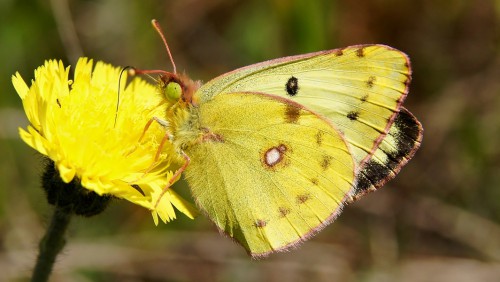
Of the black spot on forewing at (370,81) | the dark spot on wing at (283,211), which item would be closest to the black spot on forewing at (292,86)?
the black spot on forewing at (370,81)

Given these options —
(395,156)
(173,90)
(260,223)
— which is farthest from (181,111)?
(395,156)

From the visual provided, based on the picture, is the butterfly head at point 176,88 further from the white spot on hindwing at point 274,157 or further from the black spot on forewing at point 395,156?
the black spot on forewing at point 395,156

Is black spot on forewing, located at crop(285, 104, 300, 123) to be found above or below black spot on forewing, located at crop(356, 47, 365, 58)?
below

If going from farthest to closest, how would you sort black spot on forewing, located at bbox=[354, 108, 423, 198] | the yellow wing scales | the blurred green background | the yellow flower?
the blurred green background → black spot on forewing, located at bbox=[354, 108, 423, 198] → the yellow wing scales → the yellow flower

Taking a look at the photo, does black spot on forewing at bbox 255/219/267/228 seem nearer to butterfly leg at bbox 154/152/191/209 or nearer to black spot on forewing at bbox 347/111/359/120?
butterfly leg at bbox 154/152/191/209

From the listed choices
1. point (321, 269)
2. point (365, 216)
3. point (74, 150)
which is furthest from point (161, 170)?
point (365, 216)

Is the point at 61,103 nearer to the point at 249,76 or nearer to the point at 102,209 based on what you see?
the point at 102,209

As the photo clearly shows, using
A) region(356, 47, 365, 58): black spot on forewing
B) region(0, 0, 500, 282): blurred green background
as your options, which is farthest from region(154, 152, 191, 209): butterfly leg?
region(0, 0, 500, 282): blurred green background
